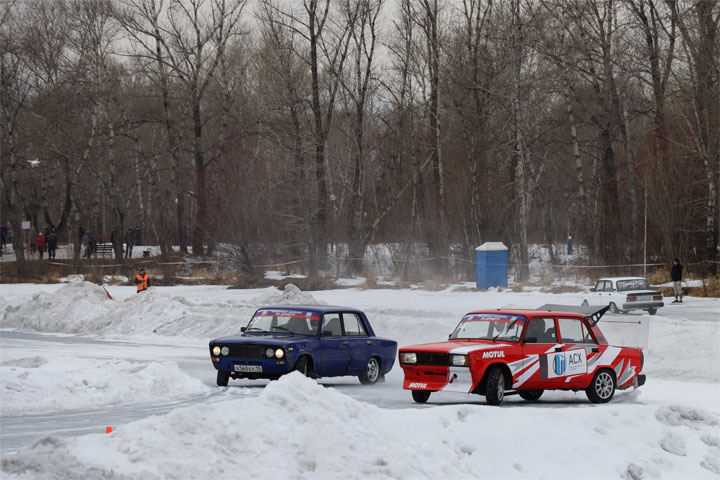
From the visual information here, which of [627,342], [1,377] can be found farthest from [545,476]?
[627,342]

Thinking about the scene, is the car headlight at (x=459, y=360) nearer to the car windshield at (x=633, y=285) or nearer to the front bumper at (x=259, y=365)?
the front bumper at (x=259, y=365)

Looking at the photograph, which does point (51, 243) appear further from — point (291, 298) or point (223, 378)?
point (223, 378)

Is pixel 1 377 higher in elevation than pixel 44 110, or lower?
lower

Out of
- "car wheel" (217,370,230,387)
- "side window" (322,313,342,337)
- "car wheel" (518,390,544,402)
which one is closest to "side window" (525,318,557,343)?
"car wheel" (518,390,544,402)

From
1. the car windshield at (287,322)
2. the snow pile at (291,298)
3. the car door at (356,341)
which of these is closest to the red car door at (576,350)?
the car door at (356,341)

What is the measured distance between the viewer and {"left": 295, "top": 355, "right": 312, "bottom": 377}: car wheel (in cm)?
1681

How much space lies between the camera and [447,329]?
2656 cm

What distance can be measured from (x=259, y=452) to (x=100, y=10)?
57619 mm

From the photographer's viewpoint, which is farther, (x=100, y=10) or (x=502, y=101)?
(x=100, y=10)

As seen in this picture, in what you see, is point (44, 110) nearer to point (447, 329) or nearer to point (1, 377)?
point (447, 329)

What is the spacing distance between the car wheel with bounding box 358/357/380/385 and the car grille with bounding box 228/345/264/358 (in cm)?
252

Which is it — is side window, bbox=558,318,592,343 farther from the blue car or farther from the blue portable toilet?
the blue portable toilet

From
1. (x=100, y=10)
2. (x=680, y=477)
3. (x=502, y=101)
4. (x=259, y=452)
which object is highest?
(x=100, y=10)

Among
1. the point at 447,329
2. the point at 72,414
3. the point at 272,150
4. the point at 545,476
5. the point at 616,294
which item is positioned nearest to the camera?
the point at 545,476
